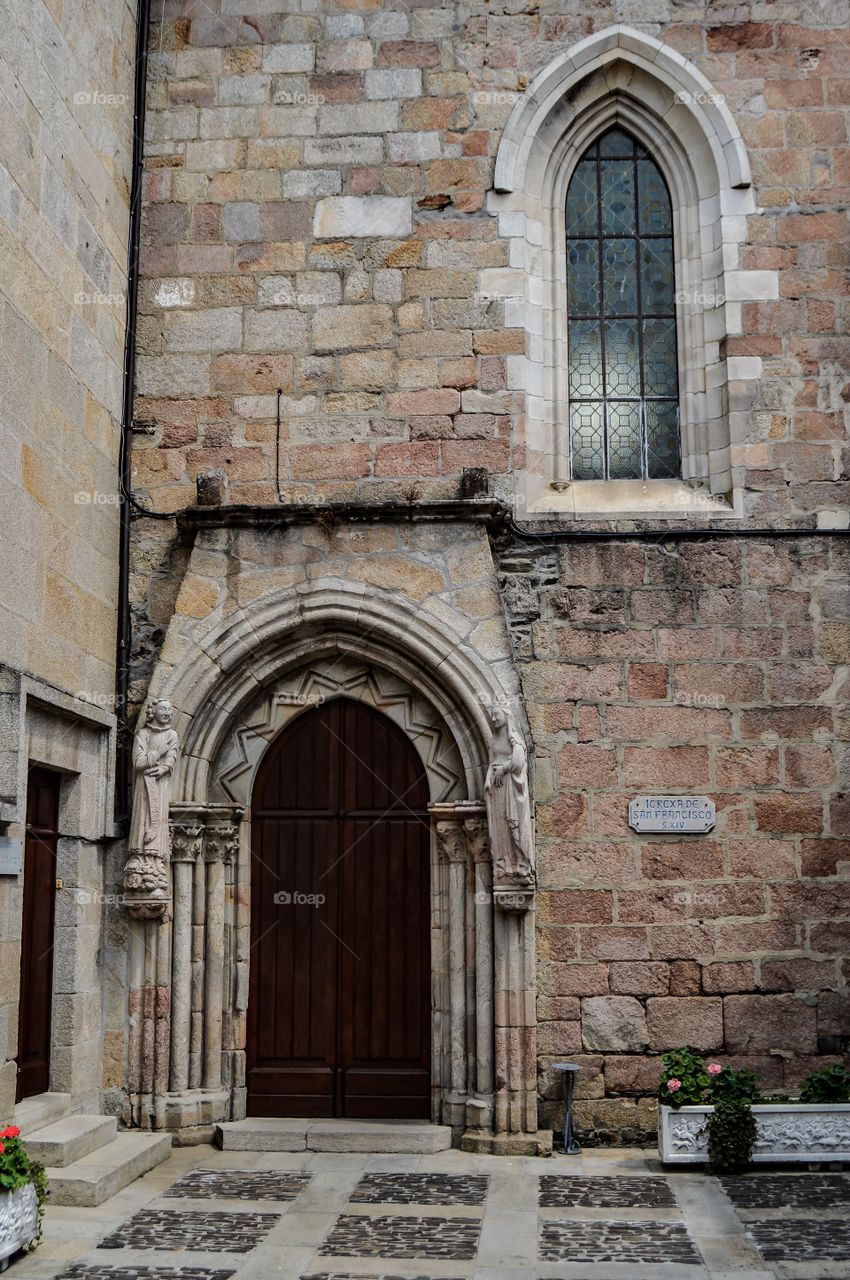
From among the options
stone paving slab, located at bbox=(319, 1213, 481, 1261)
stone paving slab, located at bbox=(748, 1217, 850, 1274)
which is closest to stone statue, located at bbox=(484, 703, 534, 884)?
stone paving slab, located at bbox=(319, 1213, 481, 1261)

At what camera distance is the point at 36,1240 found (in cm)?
549

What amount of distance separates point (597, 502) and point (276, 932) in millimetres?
3089

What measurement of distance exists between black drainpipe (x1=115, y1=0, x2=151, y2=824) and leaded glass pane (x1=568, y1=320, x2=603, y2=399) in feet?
8.62

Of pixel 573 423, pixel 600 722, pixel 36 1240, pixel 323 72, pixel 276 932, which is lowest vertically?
pixel 36 1240

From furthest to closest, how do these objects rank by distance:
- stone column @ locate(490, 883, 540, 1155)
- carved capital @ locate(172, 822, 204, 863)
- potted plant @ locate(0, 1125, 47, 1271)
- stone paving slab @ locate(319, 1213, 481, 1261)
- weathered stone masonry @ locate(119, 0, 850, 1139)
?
1. carved capital @ locate(172, 822, 204, 863)
2. weathered stone masonry @ locate(119, 0, 850, 1139)
3. stone column @ locate(490, 883, 540, 1155)
4. stone paving slab @ locate(319, 1213, 481, 1261)
5. potted plant @ locate(0, 1125, 47, 1271)

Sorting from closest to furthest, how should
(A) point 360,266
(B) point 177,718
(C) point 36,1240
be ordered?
1. (C) point 36,1240
2. (B) point 177,718
3. (A) point 360,266

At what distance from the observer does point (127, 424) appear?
816 cm

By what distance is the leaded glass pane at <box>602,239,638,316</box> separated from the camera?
28.0ft

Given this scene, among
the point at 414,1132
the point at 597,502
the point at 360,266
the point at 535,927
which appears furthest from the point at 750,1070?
the point at 360,266

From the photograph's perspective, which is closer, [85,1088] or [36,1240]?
[36,1240]

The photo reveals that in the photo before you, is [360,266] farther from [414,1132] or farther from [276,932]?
[414,1132]

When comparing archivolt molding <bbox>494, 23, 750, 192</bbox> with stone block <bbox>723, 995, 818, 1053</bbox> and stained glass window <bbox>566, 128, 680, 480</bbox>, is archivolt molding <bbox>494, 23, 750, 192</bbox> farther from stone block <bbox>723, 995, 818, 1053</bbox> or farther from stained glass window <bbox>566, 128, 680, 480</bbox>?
stone block <bbox>723, 995, 818, 1053</bbox>

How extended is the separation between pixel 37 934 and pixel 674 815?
3.40m

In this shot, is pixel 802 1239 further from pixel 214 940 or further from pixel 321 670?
pixel 321 670
